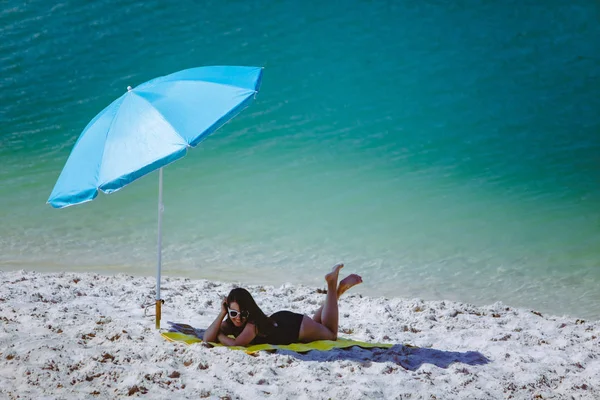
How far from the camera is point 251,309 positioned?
403 cm

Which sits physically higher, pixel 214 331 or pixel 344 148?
pixel 344 148

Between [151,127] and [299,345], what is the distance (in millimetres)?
1450

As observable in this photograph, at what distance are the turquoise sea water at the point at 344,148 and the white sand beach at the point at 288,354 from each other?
25.8 inches

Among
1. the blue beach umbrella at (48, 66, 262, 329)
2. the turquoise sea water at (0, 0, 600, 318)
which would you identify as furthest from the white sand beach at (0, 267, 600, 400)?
the blue beach umbrella at (48, 66, 262, 329)

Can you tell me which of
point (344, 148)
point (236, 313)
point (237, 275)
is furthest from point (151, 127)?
point (344, 148)

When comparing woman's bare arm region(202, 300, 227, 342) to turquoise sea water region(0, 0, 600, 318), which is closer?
woman's bare arm region(202, 300, 227, 342)

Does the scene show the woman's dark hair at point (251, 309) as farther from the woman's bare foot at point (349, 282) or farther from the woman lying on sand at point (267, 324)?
the woman's bare foot at point (349, 282)

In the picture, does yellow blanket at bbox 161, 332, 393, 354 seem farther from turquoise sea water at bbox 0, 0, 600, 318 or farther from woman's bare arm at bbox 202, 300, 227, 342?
turquoise sea water at bbox 0, 0, 600, 318

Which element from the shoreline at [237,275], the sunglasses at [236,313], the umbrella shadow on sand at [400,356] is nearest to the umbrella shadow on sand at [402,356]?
the umbrella shadow on sand at [400,356]

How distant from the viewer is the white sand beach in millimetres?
3496

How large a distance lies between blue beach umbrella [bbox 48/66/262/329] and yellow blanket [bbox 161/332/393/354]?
3.18 feet

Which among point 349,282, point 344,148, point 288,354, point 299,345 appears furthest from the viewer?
point 344,148

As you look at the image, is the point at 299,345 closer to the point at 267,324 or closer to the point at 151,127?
the point at 267,324

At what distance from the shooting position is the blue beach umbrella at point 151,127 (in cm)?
371
